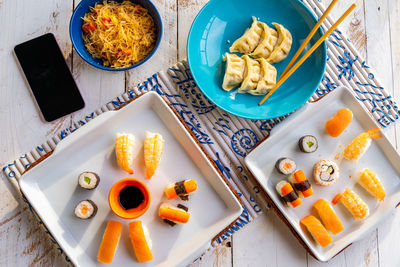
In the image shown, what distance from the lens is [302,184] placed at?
1814 mm

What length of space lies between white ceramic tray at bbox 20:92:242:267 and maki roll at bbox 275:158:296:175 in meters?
0.32

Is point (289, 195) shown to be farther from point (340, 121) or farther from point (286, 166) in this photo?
point (340, 121)

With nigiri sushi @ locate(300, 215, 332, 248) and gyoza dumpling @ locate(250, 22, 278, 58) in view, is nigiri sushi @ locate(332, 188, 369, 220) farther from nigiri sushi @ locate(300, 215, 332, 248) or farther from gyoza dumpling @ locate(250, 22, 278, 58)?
gyoza dumpling @ locate(250, 22, 278, 58)

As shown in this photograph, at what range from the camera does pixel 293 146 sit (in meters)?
1.91

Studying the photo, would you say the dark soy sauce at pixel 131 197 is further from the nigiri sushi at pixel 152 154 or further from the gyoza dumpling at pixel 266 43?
the gyoza dumpling at pixel 266 43

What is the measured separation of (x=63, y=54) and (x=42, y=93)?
23 centimetres

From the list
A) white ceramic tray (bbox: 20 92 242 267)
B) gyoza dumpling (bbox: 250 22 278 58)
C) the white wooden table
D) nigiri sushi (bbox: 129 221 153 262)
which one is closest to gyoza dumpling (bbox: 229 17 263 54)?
gyoza dumpling (bbox: 250 22 278 58)

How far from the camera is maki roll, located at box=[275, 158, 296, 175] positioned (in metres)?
1.84

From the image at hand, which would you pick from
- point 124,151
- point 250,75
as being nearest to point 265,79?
point 250,75

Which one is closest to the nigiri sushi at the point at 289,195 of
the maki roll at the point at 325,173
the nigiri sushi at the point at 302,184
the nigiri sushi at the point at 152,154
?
the nigiri sushi at the point at 302,184

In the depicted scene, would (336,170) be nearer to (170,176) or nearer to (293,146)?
(293,146)

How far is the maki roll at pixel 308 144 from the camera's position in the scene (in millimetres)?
1860

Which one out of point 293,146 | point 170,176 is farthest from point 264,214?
point 170,176

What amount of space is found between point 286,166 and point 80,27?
4.05ft
